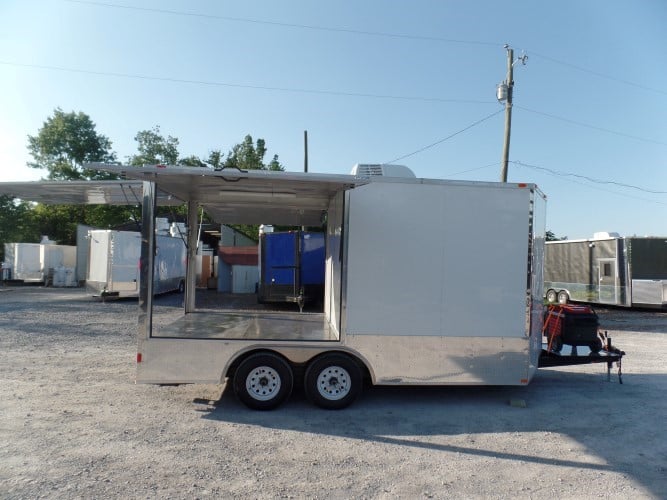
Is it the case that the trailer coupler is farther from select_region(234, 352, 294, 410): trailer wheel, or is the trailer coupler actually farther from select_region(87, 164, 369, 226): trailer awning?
select_region(87, 164, 369, 226): trailer awning

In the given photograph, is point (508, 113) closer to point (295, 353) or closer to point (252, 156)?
point (295, 353)

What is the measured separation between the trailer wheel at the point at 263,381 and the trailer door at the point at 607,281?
16542 millimetres

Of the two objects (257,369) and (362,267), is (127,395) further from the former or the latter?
(362,267)

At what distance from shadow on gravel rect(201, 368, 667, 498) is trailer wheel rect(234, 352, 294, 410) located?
15 centimetres

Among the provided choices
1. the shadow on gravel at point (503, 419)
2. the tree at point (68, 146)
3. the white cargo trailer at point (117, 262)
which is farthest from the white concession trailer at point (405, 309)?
the tree at point (68, 146)

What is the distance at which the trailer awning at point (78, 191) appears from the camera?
7.62 metres

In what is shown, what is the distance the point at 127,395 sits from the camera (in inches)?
237

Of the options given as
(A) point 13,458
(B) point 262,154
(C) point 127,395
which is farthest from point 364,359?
(B) point 262,154

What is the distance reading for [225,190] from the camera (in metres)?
6.50

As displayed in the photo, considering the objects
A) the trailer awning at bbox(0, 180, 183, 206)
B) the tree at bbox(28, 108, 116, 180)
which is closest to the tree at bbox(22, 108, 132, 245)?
the tree at bbox(28, 108, 116, 180)

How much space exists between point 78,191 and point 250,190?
3.77m

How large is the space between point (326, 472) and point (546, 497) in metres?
1.72

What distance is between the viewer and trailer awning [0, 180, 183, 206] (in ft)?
25.0

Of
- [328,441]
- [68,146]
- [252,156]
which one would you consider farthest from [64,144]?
[328,441]
